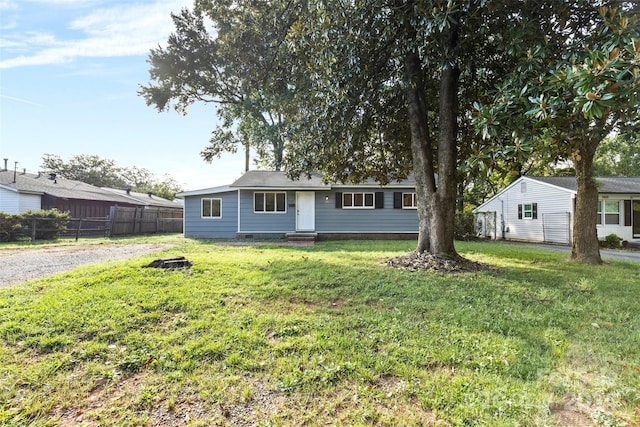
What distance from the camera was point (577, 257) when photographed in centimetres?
748

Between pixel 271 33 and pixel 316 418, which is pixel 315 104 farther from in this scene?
pixel 316 418

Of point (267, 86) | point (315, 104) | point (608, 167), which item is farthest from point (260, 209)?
point (608, 167)

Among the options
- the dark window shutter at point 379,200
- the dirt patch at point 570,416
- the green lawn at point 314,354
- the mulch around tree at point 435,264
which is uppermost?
the dark window shutter at point 379,200

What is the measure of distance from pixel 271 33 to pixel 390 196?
30.5 feet

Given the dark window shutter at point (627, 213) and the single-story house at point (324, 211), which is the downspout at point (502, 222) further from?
the single-story house at point (324, 211)

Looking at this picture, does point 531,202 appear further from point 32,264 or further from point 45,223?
point 45,223

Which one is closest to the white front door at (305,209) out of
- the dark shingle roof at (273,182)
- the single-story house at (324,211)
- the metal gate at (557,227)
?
the single-story house at (324,211)

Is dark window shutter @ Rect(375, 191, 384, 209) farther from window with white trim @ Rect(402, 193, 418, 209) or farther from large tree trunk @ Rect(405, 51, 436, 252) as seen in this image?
large tree trunk @ Rect(405, 51, 436, 252)

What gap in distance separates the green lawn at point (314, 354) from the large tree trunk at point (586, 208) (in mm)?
3268

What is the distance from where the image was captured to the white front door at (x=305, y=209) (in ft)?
46.8

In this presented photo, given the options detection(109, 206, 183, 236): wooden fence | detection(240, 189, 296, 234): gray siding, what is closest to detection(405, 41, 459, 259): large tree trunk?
detection(240, 189, 296, 234): gray siding

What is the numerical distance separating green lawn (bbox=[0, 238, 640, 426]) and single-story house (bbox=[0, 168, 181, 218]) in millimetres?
15683

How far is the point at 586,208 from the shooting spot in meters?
7.29

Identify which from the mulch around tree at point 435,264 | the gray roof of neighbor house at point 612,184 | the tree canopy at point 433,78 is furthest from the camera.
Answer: the gray roof of neighbor house at point 612,184
